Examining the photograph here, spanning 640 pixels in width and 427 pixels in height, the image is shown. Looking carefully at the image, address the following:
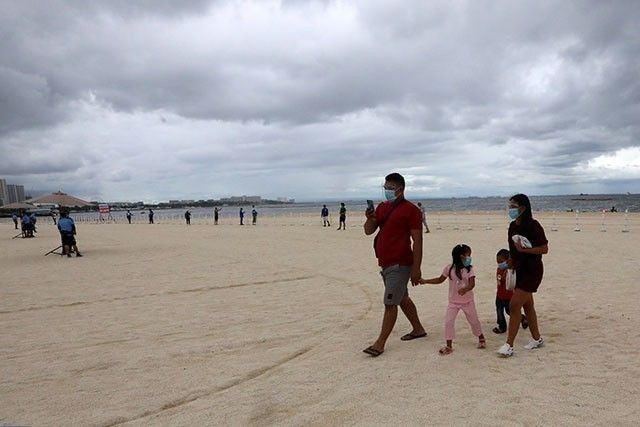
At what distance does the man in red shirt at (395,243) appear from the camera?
441cm

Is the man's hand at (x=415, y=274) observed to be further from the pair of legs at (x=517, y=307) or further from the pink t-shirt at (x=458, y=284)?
the pair of legs at (x=517, y=307)

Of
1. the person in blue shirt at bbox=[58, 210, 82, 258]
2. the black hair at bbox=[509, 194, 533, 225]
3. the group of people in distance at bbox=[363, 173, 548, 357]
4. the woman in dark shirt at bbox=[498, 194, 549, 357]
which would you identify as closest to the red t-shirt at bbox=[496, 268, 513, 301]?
the group of people in distance at bbox=[363, 173, 548, 357]

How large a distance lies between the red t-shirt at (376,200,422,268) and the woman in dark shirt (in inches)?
38.6

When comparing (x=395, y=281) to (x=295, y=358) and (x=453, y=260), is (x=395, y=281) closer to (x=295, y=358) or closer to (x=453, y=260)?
(x=453, y=260)

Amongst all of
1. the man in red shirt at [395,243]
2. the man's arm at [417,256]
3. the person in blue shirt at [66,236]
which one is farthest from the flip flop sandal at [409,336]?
the person in blue shirt at [66,236]

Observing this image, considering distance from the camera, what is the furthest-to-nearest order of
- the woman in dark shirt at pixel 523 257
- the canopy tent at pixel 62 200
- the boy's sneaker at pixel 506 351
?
1. the canopy tent at pixel 62 200
2. the boy's sneaker at pixel 506 351
3. the woman in dark shirt at pixel 523 257

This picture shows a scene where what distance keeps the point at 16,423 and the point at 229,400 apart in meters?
1.71

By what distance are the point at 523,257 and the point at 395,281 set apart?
1.31 metres

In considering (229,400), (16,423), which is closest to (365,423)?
(229,400)

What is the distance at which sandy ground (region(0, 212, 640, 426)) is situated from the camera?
3.50m

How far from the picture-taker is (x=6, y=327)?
6.20m

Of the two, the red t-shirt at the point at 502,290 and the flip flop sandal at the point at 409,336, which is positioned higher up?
the red t-shirt at the point at 502,290

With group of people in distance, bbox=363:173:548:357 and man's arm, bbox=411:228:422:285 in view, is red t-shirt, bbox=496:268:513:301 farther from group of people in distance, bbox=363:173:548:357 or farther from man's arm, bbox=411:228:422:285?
man's arm, bbox=411:228:422:285

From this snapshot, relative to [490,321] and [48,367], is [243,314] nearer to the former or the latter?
[48,367]
